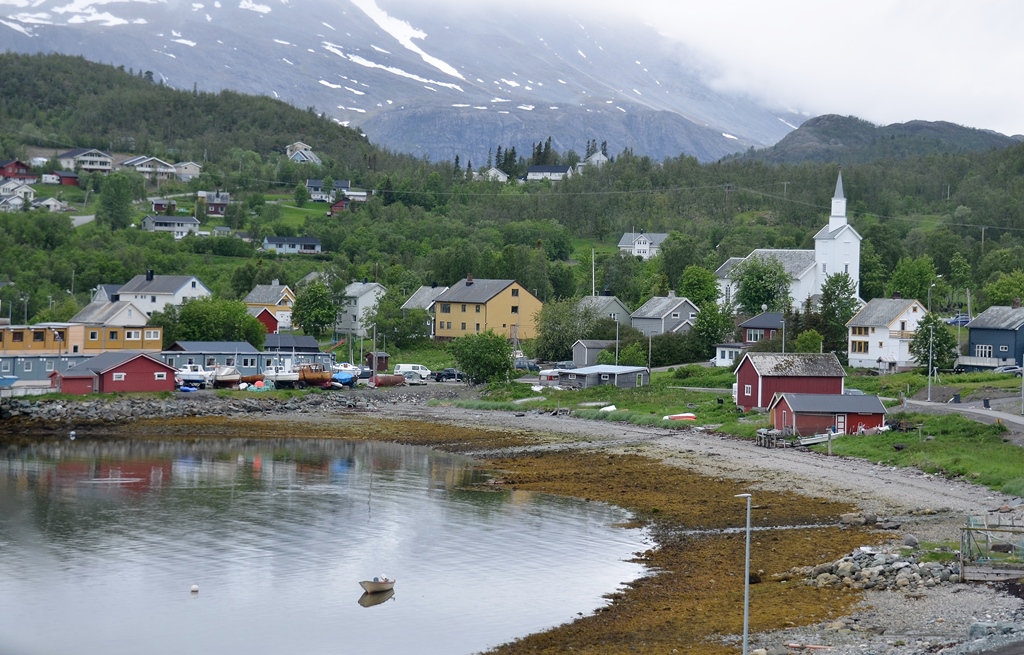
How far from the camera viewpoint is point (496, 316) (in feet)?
283

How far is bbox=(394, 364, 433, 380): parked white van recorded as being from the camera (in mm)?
72875

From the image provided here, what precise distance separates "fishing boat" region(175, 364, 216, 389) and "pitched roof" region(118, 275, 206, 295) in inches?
650

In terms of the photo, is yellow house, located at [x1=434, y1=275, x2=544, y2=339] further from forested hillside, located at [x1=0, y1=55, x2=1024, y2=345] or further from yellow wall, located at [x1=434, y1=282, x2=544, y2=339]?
forested hillside, located at [x1=0, y1=55, x2=1024, y2=345]

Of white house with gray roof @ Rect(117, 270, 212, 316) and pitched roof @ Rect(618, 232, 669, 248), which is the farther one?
pitched roof @ Rect(618, 232, 669, 248)

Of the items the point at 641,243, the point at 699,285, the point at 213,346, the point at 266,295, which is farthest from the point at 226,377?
the point at 641,243

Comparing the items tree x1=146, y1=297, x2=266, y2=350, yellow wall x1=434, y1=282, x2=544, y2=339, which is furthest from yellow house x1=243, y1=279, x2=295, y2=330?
tree x1=146, y1=297, x2=266, y2=350

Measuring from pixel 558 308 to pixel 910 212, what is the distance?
69.7 metres

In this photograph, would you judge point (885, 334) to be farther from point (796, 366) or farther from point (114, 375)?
point (114, 375)

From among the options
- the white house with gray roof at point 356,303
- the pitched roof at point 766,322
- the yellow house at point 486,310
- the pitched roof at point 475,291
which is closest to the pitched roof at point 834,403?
the pitched roof at point 766,322

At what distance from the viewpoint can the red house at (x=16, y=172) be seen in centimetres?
14662

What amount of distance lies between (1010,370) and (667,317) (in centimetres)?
2459

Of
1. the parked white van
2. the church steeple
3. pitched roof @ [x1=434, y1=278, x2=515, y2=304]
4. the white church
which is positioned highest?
the church steeple

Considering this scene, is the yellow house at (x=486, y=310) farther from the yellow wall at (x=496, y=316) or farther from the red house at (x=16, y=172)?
the red house at (x=16, y=172)

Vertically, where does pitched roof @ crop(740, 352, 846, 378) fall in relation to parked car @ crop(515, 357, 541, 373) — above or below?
above
